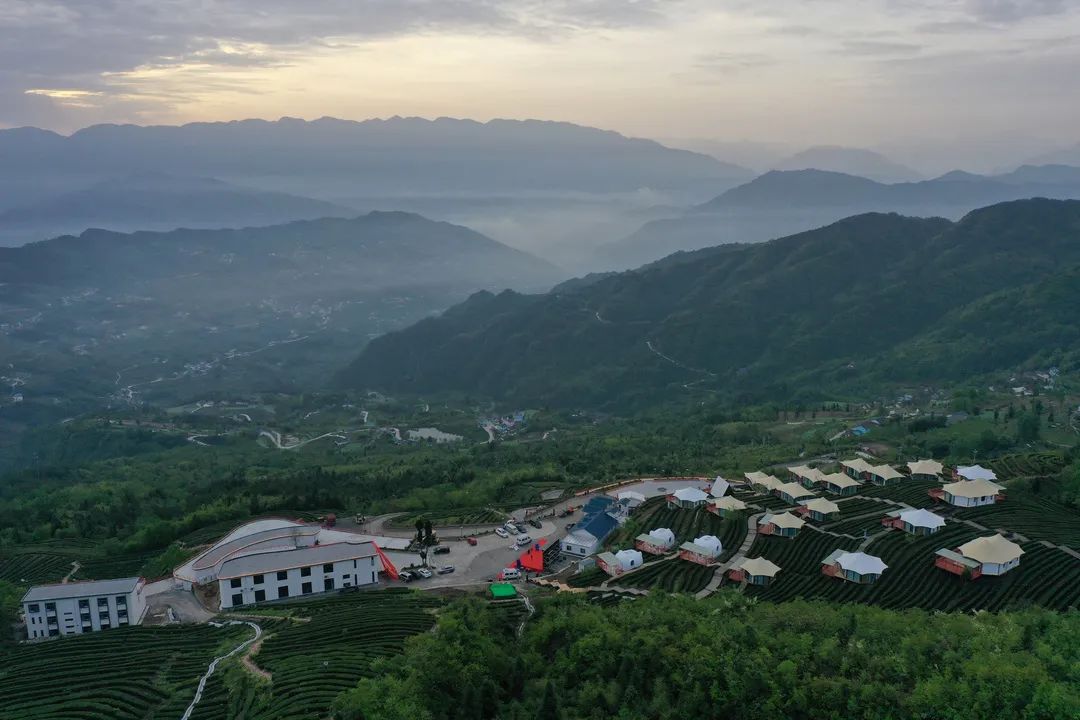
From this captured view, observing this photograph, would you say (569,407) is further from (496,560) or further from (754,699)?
(754,699)

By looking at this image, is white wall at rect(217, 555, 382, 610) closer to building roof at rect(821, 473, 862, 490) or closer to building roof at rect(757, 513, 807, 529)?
building roof at rect(757, 513, 807, 529)

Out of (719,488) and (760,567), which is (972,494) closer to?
(719,488)

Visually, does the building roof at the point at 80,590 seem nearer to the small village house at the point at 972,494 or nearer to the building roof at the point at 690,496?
the building roof at the point at 690,496

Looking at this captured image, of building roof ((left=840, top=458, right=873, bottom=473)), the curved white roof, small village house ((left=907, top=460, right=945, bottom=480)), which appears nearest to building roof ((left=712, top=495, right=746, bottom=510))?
the curved white roof

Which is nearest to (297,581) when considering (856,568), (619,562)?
(619,562)

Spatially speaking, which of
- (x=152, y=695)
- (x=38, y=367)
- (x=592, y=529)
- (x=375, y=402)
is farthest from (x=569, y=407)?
(x=38, y=367)
